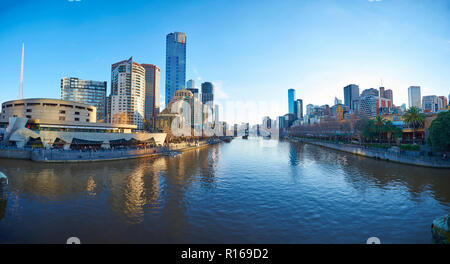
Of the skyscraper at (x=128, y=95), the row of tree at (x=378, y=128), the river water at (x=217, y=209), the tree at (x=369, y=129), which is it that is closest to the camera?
the river water at (x=217, y=209)

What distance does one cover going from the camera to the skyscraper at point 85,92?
15288 centimetres

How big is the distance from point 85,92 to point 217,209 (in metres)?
182

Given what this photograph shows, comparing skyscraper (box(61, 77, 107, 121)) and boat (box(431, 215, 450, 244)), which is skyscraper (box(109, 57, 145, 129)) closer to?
skyscraper (box(61, 77, 107, 121))

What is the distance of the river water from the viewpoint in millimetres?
13102

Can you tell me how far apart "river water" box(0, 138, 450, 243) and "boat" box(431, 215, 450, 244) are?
2.68ft

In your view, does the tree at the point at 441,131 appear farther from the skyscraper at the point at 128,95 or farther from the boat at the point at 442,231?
the skyscraper at the point at 128,95

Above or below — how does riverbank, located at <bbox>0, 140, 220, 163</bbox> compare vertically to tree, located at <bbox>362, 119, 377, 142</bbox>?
below

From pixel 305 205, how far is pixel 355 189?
34.5 feet

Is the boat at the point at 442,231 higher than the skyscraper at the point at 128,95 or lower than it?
lower

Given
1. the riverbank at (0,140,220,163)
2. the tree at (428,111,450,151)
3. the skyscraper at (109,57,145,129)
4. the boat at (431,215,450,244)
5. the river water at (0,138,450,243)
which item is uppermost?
the skyscraper at (109,57,145,129)

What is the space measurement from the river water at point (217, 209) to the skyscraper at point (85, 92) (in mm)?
153947

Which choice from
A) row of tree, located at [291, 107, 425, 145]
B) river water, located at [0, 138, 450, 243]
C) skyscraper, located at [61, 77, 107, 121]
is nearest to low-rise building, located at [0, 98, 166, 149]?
river water, located at [0, 138, 450, 243]

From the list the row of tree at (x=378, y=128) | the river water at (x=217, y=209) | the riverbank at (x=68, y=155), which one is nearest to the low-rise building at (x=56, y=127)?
the riverbank at (x=68, y=155)

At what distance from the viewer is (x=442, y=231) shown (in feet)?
37.7
